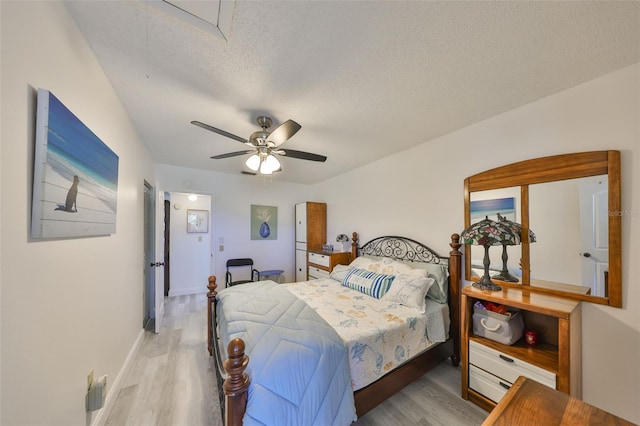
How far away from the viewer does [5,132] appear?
31.9 inches

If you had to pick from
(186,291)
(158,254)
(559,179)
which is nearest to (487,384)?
(559,179)

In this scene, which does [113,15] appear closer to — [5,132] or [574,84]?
[5,132]

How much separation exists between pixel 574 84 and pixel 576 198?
890 millimetres

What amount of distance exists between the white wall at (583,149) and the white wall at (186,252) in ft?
13.9

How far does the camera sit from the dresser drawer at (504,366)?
158 centimetres

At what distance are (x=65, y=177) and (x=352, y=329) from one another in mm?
2012

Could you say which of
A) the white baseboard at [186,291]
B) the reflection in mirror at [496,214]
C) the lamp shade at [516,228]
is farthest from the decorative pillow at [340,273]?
the white baseboard at [186,291]

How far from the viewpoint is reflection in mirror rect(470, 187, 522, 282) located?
210 cm

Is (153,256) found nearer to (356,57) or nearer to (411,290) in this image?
(411,290)

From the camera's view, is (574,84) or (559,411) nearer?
(559,411)

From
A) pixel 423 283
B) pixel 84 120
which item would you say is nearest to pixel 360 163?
pixel 423 283

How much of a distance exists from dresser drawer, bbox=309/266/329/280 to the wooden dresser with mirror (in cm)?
237

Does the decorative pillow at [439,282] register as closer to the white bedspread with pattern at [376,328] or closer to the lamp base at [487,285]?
the white bedspread with pattern at [376,328]

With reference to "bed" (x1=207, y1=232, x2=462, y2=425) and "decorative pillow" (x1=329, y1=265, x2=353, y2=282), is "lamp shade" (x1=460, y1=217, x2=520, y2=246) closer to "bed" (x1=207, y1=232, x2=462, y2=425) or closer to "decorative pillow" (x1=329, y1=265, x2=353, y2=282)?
"bed" (x1=207, y1=232, x2=462, y2=425)
